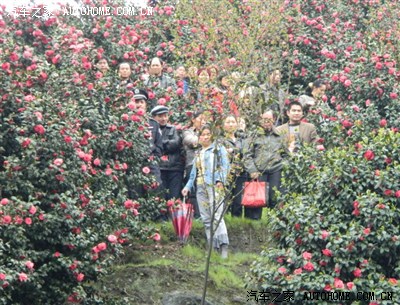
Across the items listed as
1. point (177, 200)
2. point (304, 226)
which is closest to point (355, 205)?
point (304, 226)

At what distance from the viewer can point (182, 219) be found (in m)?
14.3

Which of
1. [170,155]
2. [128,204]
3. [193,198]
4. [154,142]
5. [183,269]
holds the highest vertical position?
[154,142]

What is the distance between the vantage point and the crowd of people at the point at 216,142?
12375 millimetres

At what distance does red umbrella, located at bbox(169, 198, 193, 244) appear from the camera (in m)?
14.3

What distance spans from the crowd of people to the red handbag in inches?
3.7

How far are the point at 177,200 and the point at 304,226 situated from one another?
3.33 meters

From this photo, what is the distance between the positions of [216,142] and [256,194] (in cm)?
272

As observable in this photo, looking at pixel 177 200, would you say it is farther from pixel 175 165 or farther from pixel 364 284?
pixel 364 284

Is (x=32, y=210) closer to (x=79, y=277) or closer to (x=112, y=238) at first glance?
(x=79, y=277)

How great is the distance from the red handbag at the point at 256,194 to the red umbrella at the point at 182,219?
0.77 metres

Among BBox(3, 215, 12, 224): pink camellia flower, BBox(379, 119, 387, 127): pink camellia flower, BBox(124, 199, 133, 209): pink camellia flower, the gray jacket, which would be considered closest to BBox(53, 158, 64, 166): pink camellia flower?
BBox(3, 215, 12, 224): pink camellia flower

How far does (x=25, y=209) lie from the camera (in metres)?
11.3

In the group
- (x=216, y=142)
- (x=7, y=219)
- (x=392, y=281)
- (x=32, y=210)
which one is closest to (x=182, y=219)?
(x=216, y=142)

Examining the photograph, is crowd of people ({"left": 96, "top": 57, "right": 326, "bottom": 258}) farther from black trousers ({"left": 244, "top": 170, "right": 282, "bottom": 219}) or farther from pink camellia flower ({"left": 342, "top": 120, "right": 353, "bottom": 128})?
pink camellia flower ({"left": 342, "top": 120, "right": 353, "bottom": 128})
